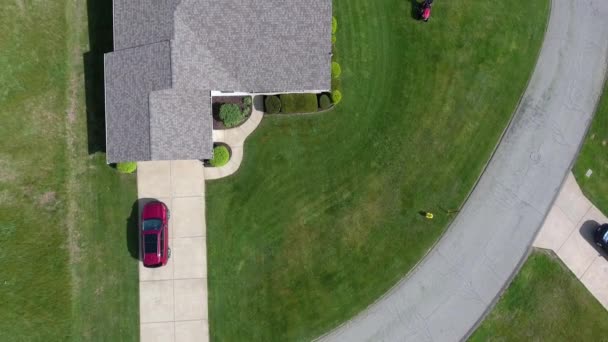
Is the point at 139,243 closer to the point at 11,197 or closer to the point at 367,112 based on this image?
the point at 11,197

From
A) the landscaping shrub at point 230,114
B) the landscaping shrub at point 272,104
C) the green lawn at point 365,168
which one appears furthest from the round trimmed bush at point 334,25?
the landscaping shrub at point 230,114

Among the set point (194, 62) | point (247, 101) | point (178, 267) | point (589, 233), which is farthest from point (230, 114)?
point (589, 233)

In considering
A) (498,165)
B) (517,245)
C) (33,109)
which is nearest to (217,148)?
(33,109)

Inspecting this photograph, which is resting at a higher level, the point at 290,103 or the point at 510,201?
the point at 290,103

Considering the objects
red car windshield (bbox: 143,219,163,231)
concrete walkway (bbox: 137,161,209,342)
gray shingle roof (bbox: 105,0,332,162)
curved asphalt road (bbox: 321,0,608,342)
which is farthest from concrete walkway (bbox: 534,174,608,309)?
red car windshield (bbox: 143,219,163,231)

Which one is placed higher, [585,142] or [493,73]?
[493,73]

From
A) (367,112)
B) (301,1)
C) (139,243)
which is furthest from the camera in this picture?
(367,112)

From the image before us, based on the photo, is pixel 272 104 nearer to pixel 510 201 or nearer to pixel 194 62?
pixel 194 62

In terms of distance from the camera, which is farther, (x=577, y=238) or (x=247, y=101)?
(x=577, y=238)
